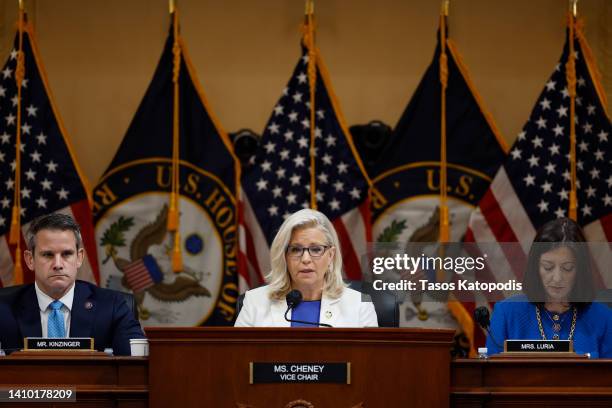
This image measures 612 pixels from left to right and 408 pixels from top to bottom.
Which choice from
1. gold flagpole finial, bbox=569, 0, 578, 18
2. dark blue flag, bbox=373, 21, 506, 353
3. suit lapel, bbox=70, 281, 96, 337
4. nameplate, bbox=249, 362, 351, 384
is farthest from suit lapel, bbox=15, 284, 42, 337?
gold flagpole finial, bbox=569, 0, 578, 18

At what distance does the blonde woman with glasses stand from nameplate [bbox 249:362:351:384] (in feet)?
3.31

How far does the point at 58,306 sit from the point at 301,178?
228 cm

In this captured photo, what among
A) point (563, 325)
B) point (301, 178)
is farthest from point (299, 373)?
point (301, 178)

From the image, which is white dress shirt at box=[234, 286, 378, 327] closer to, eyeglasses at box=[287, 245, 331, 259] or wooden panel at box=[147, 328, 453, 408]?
eyeglasses at box=[287, 245, 331, 259]

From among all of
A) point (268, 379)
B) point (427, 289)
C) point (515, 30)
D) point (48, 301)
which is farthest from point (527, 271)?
point (515, 30)

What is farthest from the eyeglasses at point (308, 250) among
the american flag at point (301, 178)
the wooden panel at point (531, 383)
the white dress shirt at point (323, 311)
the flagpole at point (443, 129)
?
the flagpole at point (443, 129)

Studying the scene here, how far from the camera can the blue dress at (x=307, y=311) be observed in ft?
14.6

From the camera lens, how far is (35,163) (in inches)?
255

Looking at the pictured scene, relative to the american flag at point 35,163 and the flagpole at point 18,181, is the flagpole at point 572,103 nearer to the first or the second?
the american flag at point 35,163

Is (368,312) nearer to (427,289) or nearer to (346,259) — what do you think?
(427,289)

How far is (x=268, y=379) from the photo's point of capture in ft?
11.2

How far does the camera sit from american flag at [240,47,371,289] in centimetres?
652

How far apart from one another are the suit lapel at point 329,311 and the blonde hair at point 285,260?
0.02 meters

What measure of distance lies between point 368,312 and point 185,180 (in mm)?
2406
